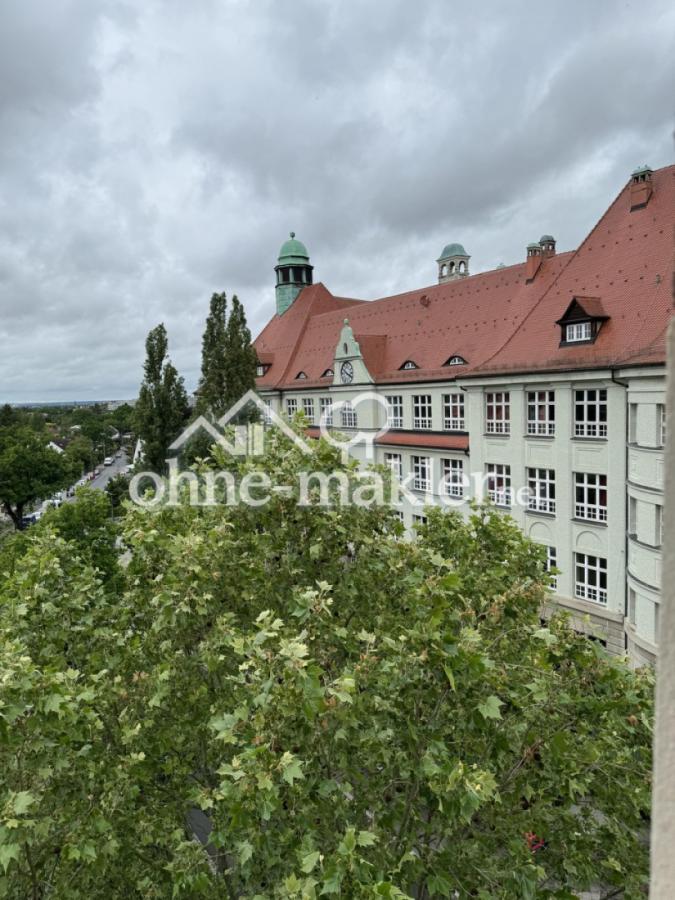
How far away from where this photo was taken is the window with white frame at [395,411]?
38.9 m

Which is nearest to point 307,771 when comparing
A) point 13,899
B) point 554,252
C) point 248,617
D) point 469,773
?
point 469,773

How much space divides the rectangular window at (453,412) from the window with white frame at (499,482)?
13.1 feet

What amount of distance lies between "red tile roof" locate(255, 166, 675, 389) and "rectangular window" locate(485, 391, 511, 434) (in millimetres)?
1399

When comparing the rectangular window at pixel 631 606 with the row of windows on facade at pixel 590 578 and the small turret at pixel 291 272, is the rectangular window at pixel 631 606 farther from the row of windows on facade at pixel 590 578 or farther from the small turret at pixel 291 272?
the small turret at pixel 291 272

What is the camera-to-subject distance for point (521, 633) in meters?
8.22

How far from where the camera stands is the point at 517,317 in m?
33.5

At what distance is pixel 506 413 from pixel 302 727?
25353mm

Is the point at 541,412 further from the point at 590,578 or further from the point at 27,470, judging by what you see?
the point at 27,470

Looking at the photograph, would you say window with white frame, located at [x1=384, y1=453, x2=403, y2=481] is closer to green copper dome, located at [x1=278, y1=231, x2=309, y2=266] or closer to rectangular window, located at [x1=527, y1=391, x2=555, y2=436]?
rectangular window, located at [x1=527, y1=391, x2=555, y2=436]

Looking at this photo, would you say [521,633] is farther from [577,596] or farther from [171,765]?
[577,596]

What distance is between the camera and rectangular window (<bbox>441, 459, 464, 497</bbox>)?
32.9 metres

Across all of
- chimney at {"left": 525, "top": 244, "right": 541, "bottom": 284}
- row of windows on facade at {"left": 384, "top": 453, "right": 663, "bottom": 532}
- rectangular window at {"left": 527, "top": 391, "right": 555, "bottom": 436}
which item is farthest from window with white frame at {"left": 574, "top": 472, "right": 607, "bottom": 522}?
Result: chimney at {"left": 525, "top": 244, "right": 541, "bottom": 284}

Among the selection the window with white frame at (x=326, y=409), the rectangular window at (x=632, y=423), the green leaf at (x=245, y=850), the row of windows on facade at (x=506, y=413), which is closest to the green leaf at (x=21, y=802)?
the green leaf at (x=245, y=850)

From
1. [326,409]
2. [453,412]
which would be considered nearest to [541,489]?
[453,412]
